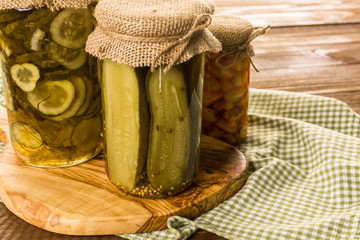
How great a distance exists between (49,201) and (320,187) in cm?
48

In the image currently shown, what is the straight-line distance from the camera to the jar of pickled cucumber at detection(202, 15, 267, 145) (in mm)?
929

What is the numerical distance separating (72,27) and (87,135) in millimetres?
197

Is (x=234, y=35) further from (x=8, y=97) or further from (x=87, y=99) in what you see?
(x=8, y=97)

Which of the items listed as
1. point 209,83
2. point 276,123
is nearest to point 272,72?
point 276,123

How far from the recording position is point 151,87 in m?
0.72

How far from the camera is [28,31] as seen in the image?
0.79 m

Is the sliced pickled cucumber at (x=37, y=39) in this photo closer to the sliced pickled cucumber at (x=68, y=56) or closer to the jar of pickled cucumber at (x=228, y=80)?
the sliced pickled cucumber at (x=68, y=56)

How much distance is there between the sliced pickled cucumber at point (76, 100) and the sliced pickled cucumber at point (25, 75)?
0.06 metres

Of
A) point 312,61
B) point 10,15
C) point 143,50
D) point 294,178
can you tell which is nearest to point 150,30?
point 143,50

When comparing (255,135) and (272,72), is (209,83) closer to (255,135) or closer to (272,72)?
(255,135)

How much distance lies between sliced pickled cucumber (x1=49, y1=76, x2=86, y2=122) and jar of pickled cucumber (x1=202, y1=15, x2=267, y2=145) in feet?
0.81

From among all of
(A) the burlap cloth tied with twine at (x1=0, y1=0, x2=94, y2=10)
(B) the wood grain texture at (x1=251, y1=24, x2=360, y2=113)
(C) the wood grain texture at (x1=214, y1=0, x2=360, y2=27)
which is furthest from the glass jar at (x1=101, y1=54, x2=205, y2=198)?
(C) the wood grain texture at (x1=214, y1=0, x2=360, y2=27)

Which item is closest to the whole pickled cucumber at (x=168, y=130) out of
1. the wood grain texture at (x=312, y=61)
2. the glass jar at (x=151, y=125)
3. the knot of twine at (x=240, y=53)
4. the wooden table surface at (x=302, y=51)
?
the glass jar at (x=151, y=125)

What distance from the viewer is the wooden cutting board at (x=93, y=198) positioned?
2.55ft
